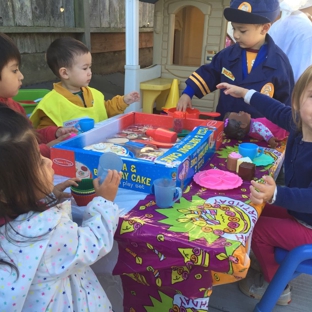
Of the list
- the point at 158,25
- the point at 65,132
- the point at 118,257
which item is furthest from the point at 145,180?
the point at 158,25

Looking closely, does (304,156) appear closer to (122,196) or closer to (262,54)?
(122,196)

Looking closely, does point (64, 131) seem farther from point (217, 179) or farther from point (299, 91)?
point (299, 91)

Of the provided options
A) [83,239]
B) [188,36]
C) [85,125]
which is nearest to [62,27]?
[188,36]

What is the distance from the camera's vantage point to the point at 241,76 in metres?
1.93

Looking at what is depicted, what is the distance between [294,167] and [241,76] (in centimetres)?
82

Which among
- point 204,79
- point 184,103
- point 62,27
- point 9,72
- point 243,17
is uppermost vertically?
point 243,17

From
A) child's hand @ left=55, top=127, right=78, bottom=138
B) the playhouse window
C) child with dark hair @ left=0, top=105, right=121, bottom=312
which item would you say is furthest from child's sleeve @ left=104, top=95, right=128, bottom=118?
the playhouse window

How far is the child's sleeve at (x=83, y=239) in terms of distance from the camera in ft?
2.64

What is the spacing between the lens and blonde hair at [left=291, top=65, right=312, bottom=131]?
1202 mm

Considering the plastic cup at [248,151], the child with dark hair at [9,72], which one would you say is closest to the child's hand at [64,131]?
the child with dark hair at [9,72]

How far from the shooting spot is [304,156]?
1.24m

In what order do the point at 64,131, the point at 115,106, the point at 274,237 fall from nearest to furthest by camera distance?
the point at 274,237 < the point at 64,131 < the point at 115,106

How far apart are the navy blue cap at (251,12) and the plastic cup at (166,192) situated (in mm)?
1124

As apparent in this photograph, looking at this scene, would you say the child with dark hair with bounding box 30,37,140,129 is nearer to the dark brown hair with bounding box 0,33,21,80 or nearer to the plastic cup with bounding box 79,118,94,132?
the plastic cup with bounding box 79,118,94,132
